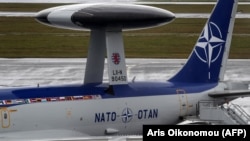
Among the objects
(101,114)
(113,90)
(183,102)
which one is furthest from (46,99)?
(183,102)

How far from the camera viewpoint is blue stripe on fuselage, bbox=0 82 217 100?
23359mm

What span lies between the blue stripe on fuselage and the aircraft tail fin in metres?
0.47

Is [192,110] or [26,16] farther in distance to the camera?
[26,16]

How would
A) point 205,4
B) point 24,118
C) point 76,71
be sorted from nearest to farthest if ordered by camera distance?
point 24,118 → point 76,71 → point 205,4

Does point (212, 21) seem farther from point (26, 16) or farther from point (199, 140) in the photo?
point (26, 16)

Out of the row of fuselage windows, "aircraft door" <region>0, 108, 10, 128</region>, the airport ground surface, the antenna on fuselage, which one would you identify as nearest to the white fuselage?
"aircraft door" <region>0, 108, 10, 128</region>

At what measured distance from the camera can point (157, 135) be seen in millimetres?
15656

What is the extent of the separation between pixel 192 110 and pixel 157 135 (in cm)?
1100

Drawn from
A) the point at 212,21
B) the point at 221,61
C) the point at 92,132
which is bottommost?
the point at 92,132

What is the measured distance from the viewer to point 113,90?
24.7 metres

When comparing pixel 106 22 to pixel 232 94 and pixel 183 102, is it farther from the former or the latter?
pixel 232 94

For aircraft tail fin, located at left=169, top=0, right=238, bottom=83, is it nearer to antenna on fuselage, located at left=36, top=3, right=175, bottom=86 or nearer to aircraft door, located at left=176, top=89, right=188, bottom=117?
aircraft door, located at left=176, top=89, right=188, bottom=117

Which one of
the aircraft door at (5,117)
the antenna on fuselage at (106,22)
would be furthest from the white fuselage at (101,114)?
the antenna on fuselage at (106,22)

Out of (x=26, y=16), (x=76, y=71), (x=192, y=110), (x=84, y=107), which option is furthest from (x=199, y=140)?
(x=26, y=16)
